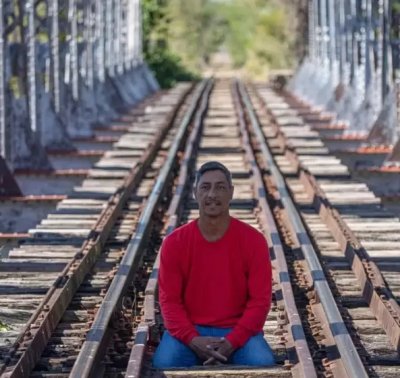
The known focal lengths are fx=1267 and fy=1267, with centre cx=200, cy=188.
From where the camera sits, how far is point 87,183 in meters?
14.1

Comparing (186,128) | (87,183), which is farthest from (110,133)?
(87,183)

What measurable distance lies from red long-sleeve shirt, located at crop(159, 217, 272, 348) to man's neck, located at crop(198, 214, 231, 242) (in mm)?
22

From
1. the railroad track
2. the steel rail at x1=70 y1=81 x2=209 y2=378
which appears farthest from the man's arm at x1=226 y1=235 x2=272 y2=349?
the steel rail at x1=70 y1=81 x2=209 y2=378

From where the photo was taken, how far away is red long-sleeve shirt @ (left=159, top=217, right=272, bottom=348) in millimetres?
5805

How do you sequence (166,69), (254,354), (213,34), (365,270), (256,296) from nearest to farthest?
(256,296), (254,354), (365,270), (166,69), (213,34)

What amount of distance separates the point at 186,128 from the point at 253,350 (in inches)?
623

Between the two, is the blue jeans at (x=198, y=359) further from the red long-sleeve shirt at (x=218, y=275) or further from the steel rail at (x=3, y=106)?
the steel rail at (x=3, y=106)

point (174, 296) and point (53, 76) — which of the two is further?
point (53, 76)

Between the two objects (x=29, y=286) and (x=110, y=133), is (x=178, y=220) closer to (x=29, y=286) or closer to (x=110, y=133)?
(x=29, y=286)

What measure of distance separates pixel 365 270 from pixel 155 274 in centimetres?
142

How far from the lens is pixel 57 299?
755cm

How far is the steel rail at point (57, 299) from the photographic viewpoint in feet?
21.0

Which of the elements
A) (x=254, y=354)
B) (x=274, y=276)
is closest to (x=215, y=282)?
(x=254, y=354)

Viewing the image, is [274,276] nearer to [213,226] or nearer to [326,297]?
[326,297]
